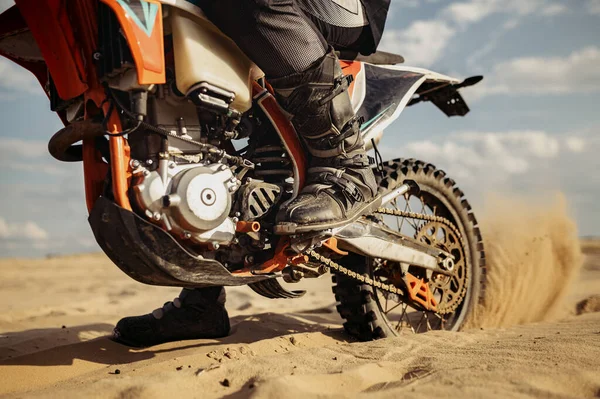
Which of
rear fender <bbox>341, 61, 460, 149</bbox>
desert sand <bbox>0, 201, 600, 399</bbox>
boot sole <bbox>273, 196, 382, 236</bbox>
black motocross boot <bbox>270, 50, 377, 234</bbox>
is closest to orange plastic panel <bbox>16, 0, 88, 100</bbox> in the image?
black motocross boot <bbox>270, 50, 377, 234</bbox>

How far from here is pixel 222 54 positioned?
103 inches

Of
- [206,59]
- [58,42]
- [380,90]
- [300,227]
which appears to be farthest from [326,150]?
[58,42]

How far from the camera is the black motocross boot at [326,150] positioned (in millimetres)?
2732

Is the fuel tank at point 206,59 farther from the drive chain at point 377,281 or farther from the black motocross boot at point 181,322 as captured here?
the black motocross boot at point 181,322

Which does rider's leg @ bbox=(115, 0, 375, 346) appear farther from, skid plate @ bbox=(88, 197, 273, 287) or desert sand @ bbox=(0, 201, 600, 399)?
desert sand @ bbox=(0, 201, 600, 399)

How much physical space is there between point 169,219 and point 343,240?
1.08 metres

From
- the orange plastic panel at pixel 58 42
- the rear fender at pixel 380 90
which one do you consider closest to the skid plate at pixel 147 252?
the orange plastic panel at pixel 58 42

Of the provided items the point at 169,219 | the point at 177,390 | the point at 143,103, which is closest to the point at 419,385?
the point at 177,390

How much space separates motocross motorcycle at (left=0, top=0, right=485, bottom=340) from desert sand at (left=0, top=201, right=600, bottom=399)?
1.58 ft

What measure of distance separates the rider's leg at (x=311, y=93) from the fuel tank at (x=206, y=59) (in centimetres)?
8

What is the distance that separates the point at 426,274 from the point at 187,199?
198 centimetres

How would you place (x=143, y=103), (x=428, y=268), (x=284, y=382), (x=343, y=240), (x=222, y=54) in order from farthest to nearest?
1. (x=428, y=268)
2. (x=343, y=240)
3. (x=222, y=54)
4. (x=143, y=103)
5. (x=284, y=382)

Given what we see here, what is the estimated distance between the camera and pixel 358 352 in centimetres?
267

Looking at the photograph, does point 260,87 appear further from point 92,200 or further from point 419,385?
point 419,385
